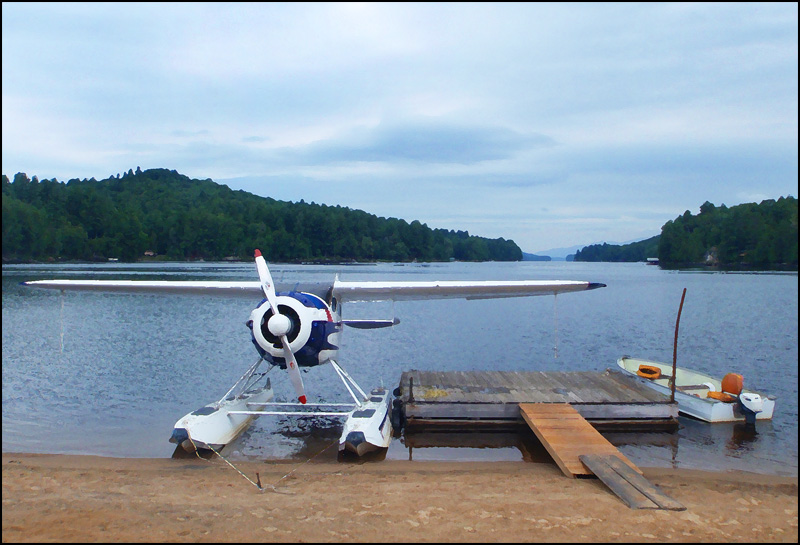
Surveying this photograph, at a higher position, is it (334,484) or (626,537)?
(626,537)

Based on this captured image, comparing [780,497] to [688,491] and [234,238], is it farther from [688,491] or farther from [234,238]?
[234,238]

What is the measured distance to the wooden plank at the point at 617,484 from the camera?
5273mm

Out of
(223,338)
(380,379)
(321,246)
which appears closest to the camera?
(380,379)

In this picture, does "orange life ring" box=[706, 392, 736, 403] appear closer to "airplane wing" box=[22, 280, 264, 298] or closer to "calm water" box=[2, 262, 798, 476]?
"calm water" box=[2, 262, 798, 476]

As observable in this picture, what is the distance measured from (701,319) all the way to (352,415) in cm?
2334

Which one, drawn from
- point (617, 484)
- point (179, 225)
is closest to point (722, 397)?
point (617, 484)

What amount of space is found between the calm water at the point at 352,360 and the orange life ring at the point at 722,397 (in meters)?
0.47

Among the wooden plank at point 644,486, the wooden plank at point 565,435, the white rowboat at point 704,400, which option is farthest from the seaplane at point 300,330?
the white rowboat at point 704,400

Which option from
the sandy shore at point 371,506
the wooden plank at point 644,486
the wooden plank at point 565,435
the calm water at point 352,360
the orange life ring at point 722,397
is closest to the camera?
the sandy shore at point 371,506

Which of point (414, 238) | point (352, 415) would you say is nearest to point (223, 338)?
point (352, 415)

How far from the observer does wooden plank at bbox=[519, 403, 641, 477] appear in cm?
672

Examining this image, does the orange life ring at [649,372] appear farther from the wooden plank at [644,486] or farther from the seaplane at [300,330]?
the wooden plank at [644,486]

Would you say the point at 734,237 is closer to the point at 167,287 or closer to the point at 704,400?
the point at 704,400

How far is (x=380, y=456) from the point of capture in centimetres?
831
